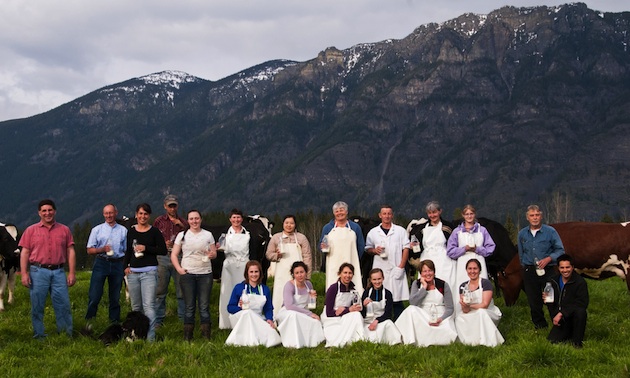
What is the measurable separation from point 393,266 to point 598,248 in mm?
5225

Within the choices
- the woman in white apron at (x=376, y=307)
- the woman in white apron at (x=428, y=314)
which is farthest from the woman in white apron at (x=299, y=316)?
the woman in white apron at (x=428, y=314)

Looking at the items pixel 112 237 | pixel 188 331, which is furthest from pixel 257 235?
pixel 188 331

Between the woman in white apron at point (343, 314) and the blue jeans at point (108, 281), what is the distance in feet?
15.5

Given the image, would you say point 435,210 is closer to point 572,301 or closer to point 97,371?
point 572,301

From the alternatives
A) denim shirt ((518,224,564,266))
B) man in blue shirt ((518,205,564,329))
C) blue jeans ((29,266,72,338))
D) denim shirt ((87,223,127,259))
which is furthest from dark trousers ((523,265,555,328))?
blue jeans ((29,266,72,338))

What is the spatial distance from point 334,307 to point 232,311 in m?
1.94

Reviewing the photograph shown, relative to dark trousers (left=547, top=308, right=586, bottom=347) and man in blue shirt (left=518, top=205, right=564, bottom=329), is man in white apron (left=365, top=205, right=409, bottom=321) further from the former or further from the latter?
dark trousers (left=547, top=308, right=586, bottom=347)

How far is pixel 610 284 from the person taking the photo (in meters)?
19.5

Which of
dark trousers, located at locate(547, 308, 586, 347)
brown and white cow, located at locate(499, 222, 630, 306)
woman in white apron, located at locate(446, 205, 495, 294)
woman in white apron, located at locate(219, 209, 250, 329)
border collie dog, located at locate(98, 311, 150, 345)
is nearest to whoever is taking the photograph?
dark trousers, located at locate(547, 308, 586, 347)

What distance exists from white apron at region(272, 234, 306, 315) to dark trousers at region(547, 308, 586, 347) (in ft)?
17.2

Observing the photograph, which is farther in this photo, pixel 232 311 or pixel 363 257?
pixel 363 257

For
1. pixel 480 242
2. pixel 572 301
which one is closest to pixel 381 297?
pixel 480 242

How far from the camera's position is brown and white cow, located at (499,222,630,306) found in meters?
14.7

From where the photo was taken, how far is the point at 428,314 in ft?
38.7
